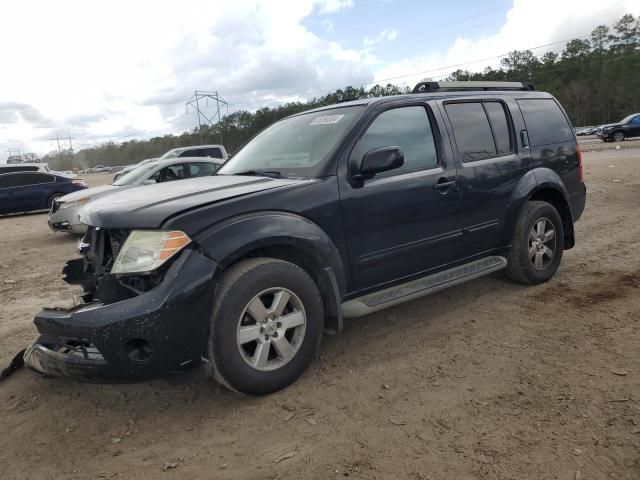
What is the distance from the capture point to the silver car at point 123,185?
30.9ft

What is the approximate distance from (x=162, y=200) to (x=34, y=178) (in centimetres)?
1404

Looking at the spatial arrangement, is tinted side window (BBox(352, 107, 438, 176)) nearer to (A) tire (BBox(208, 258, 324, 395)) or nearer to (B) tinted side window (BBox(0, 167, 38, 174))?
(A) tire (BBox(208, 258, 324, 395))

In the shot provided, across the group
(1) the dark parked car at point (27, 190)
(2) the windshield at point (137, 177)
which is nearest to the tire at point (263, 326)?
(2) the windshield at point (137, 177)

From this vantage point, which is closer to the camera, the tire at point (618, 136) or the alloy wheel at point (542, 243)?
the alloy wheel at point (542, 243)

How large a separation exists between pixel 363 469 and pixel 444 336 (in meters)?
1.69

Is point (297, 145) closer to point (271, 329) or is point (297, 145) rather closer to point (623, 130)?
point (271, 329)

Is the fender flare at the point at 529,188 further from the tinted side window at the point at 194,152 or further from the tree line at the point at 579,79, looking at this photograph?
the tree line at the point at 579,79

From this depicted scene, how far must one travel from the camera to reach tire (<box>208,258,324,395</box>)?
9.29 ft

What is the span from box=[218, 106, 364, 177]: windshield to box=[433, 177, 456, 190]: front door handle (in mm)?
821

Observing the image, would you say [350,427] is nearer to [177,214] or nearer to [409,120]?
[177,214]

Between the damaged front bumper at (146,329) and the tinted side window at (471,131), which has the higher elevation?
the tinted side window at (471,131)

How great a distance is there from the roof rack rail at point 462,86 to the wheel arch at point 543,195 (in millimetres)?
903

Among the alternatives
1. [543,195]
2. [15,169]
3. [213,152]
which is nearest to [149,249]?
[543,195]

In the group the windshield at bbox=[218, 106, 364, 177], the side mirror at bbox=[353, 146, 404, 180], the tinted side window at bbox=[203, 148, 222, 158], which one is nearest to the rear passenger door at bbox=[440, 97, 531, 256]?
the side mirror at bbox=[353, 146, 404, 180]
